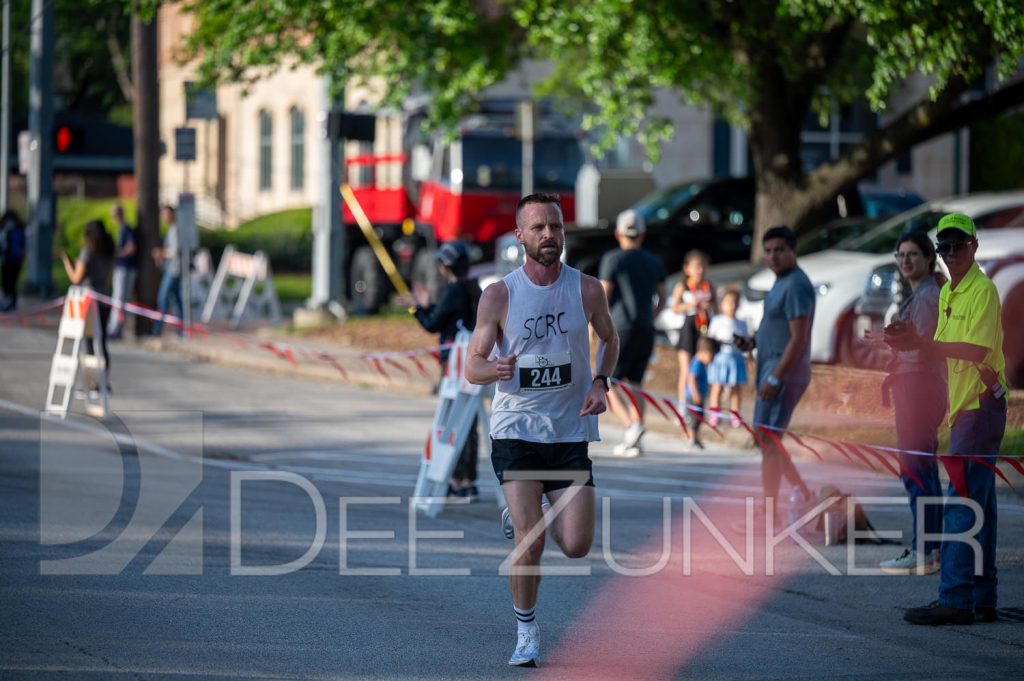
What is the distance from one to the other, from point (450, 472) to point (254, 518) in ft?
4.09

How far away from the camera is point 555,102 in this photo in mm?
25641

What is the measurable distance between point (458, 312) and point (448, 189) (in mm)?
12913

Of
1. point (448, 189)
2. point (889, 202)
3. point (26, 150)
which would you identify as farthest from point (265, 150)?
point (889, 202)

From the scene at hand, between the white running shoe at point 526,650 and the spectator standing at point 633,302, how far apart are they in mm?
6275

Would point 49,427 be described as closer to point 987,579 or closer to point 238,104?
point 987,579

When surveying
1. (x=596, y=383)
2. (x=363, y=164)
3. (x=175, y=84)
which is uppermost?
(x=175, y=84)

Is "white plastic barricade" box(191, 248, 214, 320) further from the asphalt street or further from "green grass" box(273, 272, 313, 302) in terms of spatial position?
the asphalt street

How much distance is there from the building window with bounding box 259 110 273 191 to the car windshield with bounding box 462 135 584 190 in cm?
2518

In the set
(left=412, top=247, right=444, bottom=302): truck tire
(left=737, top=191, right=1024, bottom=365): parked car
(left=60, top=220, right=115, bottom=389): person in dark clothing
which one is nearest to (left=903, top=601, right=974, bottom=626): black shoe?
(left=737, top=191, right=1024, bottom=365): parked car

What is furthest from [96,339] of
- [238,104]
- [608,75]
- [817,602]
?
[238,104]

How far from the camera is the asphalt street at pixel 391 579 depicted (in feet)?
21.5

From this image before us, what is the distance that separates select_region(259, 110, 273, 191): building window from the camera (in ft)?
159

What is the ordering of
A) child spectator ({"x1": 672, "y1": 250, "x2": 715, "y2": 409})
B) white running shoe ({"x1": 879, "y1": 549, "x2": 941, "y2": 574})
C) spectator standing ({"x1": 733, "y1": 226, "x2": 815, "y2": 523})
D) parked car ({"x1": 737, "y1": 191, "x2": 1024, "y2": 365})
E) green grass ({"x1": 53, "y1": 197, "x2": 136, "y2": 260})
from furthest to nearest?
1. green grass ({"x1": 53, "y1": 197, "x2": 136, "y2": 260})
2. parked car ({"x1": 737, "y1": 191, "x2": 1024, "y2": 365})
3. child spectator ({"x1": 672, "y1": 250, "x2": 715, "y2": 409})
4. spectator standing ({"x1": 733, "y1": 226, "x2": 815, "y2": 523})
5. white running shoe ({"x1": 879, "y1": 549, "x2": 941, "y2": 574})

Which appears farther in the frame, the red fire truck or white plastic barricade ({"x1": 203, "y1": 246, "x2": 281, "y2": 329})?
white plastic barricade ({"x1": 203, "y1": 246, "x2": 281, "y2": 329})
